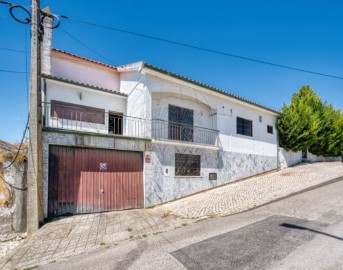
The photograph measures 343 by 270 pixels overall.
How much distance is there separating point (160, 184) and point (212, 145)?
13.8 feet

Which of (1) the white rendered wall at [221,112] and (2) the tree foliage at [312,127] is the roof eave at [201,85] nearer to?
(1) the white rendered wall at [221,112]

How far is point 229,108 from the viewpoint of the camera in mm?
15297

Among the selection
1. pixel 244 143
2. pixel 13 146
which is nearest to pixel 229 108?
pixel 244 143

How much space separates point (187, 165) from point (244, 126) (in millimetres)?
6076

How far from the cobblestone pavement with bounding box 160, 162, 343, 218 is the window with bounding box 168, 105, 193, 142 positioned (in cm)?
340

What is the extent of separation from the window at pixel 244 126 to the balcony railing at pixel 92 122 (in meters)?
7.51

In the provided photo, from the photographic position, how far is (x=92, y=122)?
1118cm

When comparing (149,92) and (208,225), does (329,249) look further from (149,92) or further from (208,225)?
(149,92)

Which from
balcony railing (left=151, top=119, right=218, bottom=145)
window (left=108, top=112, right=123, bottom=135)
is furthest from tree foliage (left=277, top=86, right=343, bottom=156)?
window (left=108, top=112, right=123, bottom=135)

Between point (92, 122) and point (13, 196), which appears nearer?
point (13, 196)

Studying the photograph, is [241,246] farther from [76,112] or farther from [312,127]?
[312,127]

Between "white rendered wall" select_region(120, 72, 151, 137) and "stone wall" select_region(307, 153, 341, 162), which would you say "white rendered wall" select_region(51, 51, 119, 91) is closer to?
"white rendered wall" select_region(120, 72, 151, 137)

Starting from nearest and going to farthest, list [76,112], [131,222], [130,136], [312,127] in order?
[131,222], [130,136], [76,112], [312,127]

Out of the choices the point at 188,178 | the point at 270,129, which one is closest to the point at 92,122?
the point at 188,178
